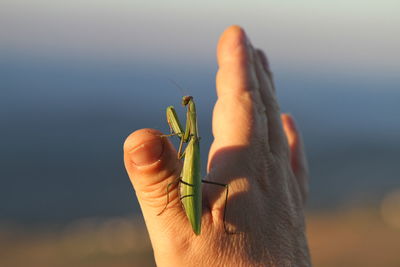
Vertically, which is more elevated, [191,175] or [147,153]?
[147,153]

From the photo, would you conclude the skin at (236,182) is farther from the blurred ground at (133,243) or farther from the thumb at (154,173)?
the blurred ground at (133,243)

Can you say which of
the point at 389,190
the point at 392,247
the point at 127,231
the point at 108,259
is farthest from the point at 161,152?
the point at 389,190

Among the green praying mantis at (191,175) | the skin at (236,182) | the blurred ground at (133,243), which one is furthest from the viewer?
the blurred ground at (133,243)

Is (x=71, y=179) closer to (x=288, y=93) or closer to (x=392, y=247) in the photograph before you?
(x=392, y=247)

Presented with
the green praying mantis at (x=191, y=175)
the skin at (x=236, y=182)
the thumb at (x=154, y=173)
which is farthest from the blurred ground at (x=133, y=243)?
the thumb at (x=154, y=173)

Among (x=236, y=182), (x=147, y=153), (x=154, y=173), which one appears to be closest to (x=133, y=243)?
(x=236, y=182)

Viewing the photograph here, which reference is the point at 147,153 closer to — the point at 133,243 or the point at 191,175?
the point at 191,175

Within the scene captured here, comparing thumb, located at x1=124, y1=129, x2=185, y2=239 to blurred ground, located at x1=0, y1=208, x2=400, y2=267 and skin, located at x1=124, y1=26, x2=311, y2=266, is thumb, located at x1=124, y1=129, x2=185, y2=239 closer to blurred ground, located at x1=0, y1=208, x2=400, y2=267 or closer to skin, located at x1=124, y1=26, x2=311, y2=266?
skin, located at x1=124, y1=26, x2=311, y2=266

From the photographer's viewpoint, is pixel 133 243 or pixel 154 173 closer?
pixel 154 173
